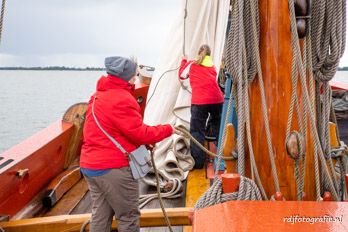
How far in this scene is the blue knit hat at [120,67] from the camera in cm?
236

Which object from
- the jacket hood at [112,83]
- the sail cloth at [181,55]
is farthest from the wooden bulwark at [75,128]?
the jacket hood at [112,83]

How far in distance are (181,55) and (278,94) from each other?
379 cm

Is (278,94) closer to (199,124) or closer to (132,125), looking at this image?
(132,125)

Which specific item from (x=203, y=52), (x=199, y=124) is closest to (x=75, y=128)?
(x=199, y=124)

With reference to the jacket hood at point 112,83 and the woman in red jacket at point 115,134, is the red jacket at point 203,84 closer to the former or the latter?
the woman in red jacket at point 115,134

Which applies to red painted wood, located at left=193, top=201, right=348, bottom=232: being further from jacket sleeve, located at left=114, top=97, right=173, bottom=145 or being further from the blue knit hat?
the blue knit hat

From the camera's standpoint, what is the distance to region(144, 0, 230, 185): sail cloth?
16.5 feet

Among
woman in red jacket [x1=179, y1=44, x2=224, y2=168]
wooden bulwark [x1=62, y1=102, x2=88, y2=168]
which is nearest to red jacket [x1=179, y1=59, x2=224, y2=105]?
woman in red jacket [x1=179, y1=44, x2=224, y2=168]

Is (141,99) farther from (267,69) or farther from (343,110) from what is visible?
(267,69)

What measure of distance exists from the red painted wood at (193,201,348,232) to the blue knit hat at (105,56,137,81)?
1.17m

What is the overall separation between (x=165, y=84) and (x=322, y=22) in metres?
3.58

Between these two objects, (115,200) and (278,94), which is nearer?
(278,94)

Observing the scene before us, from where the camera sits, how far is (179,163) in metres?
4.52

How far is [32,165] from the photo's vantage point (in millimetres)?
3611
